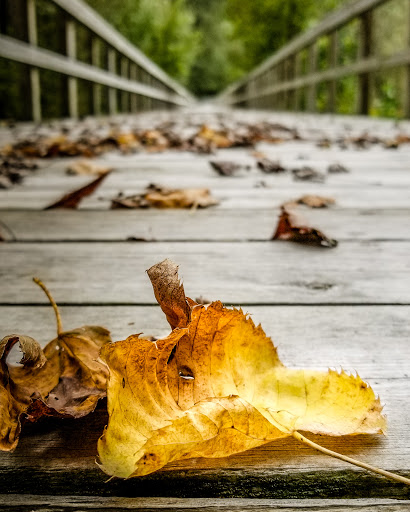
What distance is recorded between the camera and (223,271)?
2.84 ft

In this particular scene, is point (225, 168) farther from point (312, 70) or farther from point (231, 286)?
point (312, 70)

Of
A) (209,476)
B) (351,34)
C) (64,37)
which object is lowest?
(209,476)

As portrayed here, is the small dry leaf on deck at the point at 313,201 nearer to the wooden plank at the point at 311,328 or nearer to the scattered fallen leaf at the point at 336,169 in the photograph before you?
the scattered fallen leaf at the point at 336,169

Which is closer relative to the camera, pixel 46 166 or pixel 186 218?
pixel 186 218

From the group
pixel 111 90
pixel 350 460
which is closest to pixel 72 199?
pixel 350 460

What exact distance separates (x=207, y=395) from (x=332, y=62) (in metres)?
6.77

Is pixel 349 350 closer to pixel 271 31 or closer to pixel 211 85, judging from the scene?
pixel 271 31

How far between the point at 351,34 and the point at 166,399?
17.8 metres

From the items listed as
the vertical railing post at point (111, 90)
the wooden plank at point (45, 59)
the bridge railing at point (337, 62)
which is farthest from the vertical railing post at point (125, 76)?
the bridge railing at point (337, 62)

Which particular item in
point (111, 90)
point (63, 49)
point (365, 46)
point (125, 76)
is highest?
point (125, 76)

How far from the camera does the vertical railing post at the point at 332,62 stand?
6496mm

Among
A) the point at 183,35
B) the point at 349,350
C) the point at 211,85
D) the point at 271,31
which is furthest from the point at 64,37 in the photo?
the point at 211,85

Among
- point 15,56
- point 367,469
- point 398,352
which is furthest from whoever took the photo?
point 15,56

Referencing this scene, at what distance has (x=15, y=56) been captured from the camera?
3.32 metres
